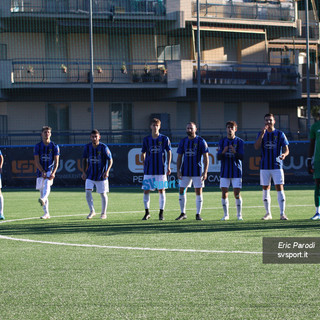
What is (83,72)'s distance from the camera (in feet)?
123

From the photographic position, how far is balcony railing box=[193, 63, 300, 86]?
38875mm

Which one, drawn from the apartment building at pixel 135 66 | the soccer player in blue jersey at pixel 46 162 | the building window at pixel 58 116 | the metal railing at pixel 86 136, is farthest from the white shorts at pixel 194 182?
the building window at pixel 58 116

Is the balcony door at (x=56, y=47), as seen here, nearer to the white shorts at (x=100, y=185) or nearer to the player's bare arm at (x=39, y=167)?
the player's bare arm at (x=39, y=167)

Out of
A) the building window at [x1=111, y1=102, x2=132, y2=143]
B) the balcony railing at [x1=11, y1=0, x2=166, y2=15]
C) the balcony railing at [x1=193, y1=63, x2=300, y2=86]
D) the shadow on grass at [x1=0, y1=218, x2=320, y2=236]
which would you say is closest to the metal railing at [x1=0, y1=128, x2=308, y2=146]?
the building window at [x1=111, y1=102, x2=132, y2=143]

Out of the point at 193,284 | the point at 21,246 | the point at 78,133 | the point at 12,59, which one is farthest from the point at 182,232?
the point at 12,59

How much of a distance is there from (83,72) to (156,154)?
79.7 feet

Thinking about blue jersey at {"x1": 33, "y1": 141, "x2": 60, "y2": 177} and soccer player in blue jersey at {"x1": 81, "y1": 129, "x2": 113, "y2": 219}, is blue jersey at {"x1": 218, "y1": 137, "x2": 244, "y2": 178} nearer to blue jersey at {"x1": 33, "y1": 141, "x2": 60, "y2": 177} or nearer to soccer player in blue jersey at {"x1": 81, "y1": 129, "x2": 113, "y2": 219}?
soccer player in blue jersey at {"x1": 81, "y1": 129, "x2": 113, "y2": 219}

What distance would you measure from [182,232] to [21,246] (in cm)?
275

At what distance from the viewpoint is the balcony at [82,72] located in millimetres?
36469

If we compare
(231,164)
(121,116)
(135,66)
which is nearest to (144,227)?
(231,164)

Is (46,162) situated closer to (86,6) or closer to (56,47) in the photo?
(86,6)

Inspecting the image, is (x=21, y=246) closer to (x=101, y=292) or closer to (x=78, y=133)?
(x=101, y=292)

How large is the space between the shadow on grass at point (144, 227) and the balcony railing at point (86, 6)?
25.2m

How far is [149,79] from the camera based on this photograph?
1506 inches
